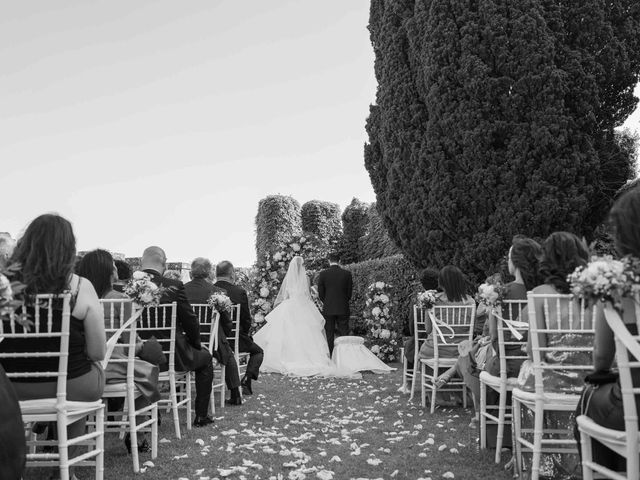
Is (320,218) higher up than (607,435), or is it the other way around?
(320,218)

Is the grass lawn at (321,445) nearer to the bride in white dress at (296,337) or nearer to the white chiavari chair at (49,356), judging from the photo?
the white chiavari chair at (49,356)

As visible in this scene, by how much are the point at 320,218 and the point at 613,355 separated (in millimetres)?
23208

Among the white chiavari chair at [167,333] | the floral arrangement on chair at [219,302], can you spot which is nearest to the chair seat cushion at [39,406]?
the white chiavari chair at [167,333]

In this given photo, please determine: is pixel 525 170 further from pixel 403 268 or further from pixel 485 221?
pixel 403 268

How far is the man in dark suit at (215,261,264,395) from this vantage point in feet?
28.1

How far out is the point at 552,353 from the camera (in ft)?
12.9

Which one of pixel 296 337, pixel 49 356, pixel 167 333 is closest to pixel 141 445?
pixel 167 333

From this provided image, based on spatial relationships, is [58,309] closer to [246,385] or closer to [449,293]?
[449,293]

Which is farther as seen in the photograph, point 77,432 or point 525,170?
point 525,170

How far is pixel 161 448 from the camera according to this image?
5.45m

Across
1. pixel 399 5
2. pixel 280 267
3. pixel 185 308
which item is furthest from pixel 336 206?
pixel 185 308

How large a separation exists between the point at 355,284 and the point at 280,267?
6.62ft

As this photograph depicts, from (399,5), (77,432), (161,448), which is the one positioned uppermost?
(399,5)

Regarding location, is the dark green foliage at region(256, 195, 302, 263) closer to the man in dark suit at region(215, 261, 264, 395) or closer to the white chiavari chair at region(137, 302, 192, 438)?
the man in dark suit at region(215, 261, 264, 395)
